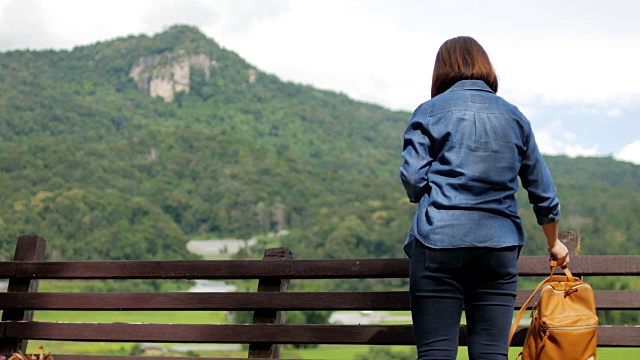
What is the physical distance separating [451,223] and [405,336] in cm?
153

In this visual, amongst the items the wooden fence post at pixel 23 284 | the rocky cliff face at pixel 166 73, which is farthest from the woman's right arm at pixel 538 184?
the rocky cliff face at pixel 166 73

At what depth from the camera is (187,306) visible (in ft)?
16.0

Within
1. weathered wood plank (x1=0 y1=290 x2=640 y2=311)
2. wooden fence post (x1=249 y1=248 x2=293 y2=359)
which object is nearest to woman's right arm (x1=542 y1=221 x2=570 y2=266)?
weathered wood plank (x1=0 y1=290 x2=640 y2=311)

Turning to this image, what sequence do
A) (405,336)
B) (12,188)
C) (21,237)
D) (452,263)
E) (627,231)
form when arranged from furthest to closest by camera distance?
(12,188)
(627,231)
(21,237)
(405,336)
(452,263)

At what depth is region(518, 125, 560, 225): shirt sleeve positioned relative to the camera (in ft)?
10.6

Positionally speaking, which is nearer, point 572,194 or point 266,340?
point 266,340

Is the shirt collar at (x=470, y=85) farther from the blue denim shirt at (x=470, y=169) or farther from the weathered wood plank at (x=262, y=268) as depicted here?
the weathered wood plank at (x=262, y=268)

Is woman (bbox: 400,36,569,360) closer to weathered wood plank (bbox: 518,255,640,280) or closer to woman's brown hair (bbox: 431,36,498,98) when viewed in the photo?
woman's brown hair (bbox: 431,36,498,98)

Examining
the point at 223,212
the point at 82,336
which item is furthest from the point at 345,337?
the point at 223,212

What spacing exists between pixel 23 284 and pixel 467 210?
325 centimetres

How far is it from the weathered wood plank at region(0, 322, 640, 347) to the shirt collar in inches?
58.4

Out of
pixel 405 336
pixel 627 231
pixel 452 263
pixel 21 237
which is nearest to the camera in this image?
pixel 452 263

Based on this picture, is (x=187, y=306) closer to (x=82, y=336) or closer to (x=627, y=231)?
(x=82, y=336)

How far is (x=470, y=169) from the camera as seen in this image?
3088 mm
